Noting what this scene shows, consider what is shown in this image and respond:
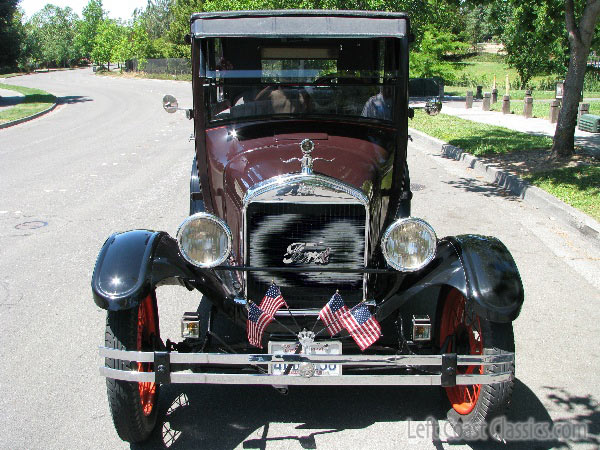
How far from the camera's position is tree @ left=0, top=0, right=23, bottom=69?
2618 centimetres

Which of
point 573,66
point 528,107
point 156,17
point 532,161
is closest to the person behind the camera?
point 573,66

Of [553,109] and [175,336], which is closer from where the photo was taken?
[175,336]

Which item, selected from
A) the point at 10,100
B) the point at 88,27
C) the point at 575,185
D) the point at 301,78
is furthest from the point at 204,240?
the point at 88,27

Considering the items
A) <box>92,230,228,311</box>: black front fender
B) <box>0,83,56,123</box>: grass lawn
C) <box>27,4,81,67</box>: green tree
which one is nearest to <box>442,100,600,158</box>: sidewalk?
<box>92,230,228,311</box>: black front fender

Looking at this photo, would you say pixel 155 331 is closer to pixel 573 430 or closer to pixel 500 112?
pixel 573 430

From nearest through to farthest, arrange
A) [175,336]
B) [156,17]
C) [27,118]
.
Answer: [175,336], [27,118], [156,17]

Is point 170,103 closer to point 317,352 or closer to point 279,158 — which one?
point 279,158

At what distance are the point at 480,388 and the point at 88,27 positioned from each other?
95.0 m

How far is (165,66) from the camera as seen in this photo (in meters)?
58.5

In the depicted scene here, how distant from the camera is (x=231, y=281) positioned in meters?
3.79

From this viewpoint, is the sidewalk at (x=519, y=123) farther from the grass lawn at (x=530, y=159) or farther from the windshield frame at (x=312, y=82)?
the windshield frame at (x=312, y=82)

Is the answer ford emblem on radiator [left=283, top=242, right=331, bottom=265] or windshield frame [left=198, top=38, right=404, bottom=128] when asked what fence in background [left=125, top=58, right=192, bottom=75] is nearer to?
windshield frame [left=198, top=38, right=404, bottom=128]

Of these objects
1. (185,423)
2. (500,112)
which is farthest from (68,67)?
(185,423)

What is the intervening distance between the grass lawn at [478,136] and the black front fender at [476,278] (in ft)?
31.4
